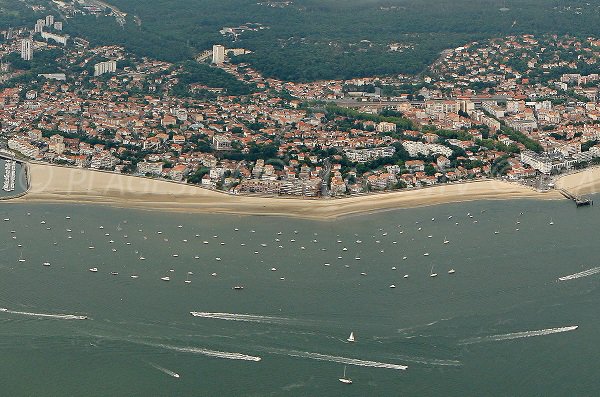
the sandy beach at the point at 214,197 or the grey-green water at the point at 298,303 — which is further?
the sandy beach at the point at 214,197

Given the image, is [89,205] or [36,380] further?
[89,205]

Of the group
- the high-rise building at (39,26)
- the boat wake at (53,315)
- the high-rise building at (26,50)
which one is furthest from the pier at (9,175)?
the high-rise building at (39,26)

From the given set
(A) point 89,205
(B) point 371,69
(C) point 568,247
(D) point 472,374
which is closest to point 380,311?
(D) point 472,374

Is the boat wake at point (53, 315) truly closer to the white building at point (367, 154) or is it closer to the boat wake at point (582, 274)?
the boat wake at point (582, 274)

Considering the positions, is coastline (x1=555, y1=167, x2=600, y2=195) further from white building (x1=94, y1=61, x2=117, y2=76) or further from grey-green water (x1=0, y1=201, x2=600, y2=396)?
white building (x1=94, y1=61, x2=117, y2=76)

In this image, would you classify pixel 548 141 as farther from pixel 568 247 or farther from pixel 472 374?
pixel 472 374

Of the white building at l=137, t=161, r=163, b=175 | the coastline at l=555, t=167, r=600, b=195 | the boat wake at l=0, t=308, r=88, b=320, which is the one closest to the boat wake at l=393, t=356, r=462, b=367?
the boat wake at l=0, t=308, r=88, b=320

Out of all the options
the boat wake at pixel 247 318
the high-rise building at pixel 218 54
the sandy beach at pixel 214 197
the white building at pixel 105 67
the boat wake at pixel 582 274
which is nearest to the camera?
the boat wake at pixel 247 318
